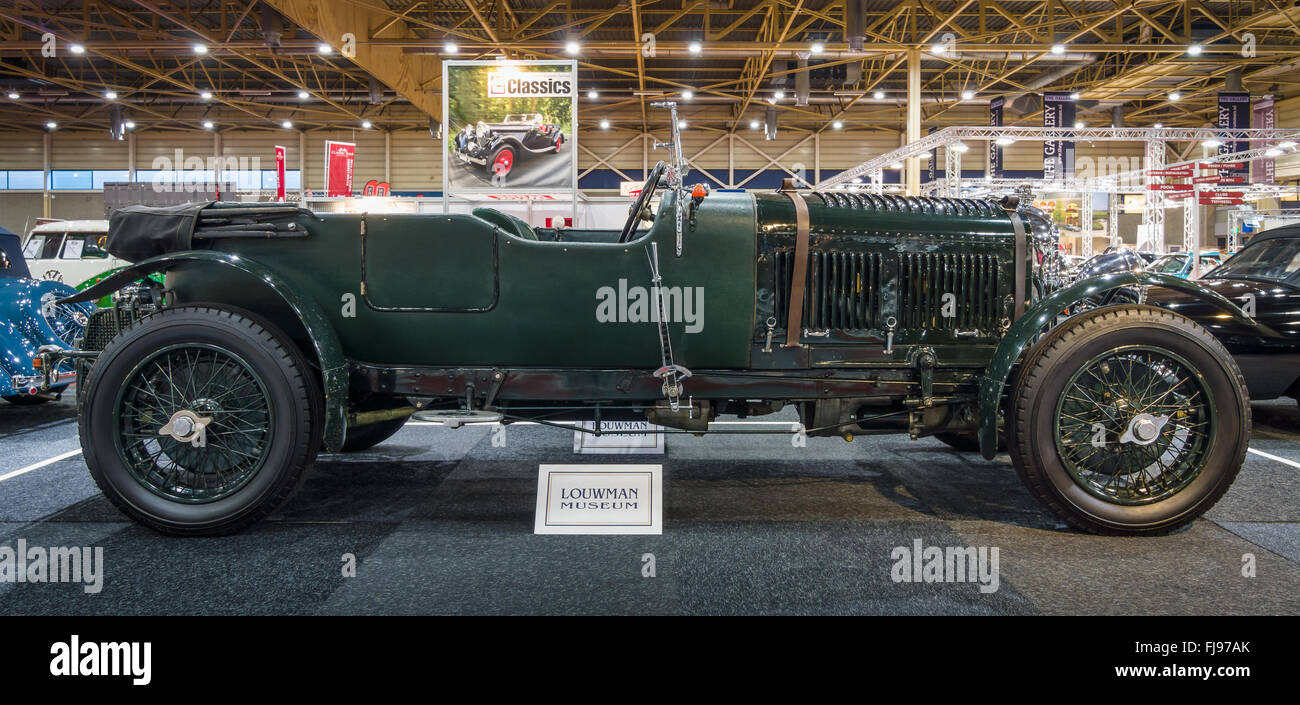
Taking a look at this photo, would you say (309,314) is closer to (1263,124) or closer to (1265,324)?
(1265,324)

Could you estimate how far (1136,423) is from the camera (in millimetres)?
2684

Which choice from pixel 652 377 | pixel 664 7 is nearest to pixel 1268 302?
pixel 652 377

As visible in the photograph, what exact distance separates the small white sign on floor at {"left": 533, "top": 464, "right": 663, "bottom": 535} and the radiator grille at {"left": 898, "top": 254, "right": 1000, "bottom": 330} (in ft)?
4.35

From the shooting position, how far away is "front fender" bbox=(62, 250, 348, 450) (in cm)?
273

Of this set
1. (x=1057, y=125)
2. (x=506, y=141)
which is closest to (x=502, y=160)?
(x=506, y=141)

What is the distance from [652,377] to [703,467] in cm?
106

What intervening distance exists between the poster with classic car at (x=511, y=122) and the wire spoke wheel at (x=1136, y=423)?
149 inches

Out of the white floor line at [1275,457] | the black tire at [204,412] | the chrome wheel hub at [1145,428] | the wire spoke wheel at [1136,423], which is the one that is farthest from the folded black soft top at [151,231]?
the white floor line at [1275,457]

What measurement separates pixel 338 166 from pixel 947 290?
23.9 feet

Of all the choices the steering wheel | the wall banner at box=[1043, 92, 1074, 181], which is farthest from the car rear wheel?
the wall banner at box=[1043, 92, 1074, 181]

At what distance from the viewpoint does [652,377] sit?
2930mm

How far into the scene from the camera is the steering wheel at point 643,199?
2969mm

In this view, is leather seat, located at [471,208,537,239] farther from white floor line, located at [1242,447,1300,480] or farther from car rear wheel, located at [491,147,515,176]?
white floor line, located at [1242,447,1300,480]
